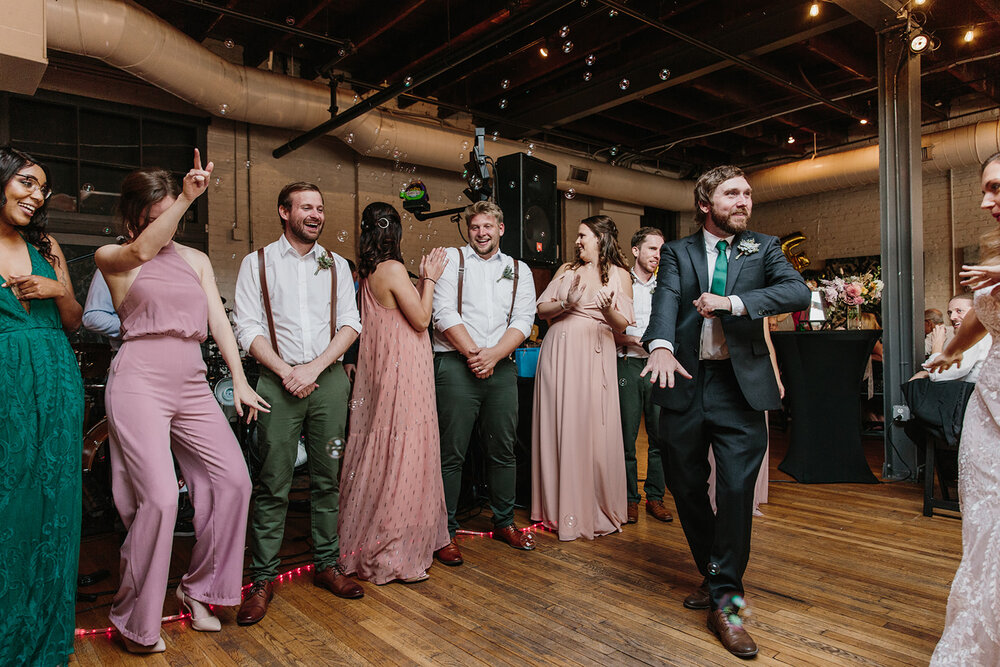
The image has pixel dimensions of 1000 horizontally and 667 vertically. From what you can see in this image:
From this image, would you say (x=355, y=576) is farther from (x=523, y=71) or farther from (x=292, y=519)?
(x=523, y=71)

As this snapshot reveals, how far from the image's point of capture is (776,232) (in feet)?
34.9

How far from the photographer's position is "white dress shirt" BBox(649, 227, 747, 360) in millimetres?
2189

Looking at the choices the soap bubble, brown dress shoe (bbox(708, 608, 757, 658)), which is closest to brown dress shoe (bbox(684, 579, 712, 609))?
brown dress shoe (bbox(708, 608, 757, 658))

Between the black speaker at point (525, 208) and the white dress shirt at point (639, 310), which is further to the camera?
the black speaker at point (525, 208)

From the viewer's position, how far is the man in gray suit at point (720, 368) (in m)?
2.09

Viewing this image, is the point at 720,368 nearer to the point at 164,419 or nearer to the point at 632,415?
the point at 632,415

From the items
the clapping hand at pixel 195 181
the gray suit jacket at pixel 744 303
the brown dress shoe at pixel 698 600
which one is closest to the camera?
the clapping hand at pixel 195 181

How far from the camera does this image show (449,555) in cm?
281

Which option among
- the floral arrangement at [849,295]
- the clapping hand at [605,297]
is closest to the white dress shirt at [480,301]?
the clapping hand at [605,297]

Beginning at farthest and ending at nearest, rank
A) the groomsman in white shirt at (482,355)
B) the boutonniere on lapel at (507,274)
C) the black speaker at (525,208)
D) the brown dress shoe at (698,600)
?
the black speaker at (525,208) → the boutonniere on lapel at (507,274) → the groomsman in white shirt at (482,355) → the brown dress shoe at (698,600)

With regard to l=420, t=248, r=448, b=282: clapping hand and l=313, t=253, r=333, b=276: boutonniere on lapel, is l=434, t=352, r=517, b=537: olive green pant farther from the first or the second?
l=313, t=253, r=333, b=276: boutonniere on lapel

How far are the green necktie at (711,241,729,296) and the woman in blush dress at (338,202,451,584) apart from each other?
3.88 ft

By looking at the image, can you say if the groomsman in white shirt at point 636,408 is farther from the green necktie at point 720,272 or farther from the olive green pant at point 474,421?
the green necktie at point 720,272

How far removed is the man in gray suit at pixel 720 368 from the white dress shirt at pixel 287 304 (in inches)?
50.6
